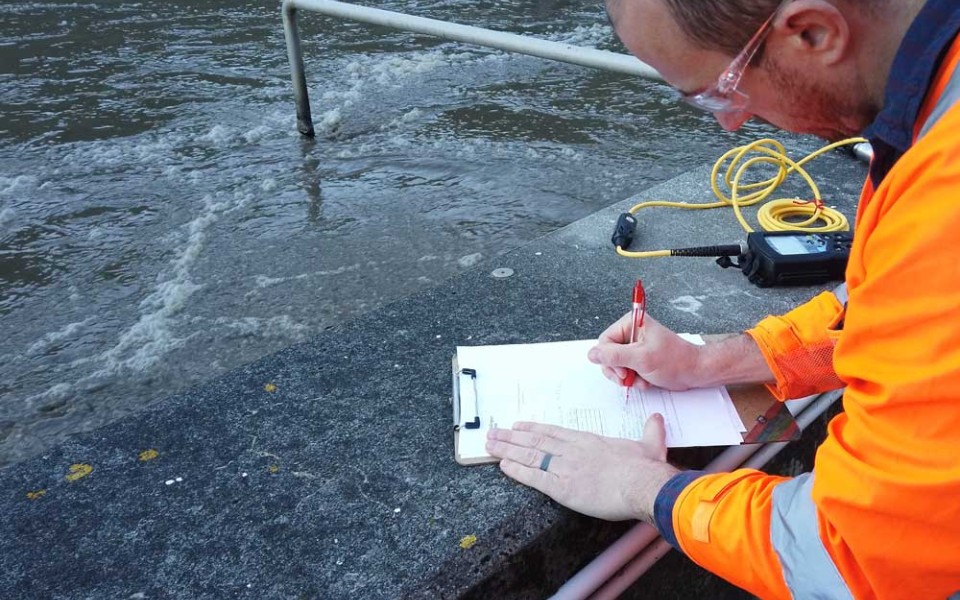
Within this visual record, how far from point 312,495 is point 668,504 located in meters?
0.69

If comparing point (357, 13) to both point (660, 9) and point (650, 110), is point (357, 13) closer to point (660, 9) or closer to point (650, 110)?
point (650, 110)

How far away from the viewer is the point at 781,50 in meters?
1.11

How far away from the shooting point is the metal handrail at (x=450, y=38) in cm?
314

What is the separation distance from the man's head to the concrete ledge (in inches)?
32.1

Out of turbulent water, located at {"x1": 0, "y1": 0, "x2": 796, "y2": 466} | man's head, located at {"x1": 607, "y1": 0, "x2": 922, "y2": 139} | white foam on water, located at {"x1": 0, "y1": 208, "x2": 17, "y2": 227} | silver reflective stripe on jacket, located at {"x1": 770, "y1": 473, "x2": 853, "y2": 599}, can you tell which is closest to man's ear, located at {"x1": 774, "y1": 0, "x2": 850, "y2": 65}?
man's head, located at {"x1": 607, "y1": 0, "x2": 922, "y2": 139}

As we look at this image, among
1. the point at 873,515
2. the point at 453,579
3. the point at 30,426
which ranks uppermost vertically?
the point at 873,515

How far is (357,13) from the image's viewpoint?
13.5 feet

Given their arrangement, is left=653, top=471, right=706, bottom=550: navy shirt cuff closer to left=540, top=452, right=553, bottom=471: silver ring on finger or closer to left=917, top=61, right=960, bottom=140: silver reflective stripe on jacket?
left=540, top=452, right=553, bottom=471: silver ring on finger

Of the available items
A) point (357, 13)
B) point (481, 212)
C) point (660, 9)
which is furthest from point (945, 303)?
point (357, 13)

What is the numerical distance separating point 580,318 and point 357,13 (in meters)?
2.59

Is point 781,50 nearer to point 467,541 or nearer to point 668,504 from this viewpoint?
point 668,504

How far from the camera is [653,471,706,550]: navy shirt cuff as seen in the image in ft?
4.58

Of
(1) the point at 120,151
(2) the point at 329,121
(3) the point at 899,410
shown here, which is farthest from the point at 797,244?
(1) the point at 120,151

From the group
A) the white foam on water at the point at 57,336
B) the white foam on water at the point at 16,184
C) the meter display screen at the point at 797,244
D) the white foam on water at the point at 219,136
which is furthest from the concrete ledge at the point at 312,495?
the white foam on water at the point at 219,136
